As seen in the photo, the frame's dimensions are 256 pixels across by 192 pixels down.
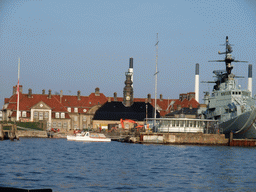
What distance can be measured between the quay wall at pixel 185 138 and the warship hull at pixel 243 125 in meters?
6.06

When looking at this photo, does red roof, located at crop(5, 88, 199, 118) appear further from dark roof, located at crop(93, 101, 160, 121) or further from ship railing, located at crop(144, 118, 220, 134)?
ship railing, located at crop(144, 118, 220, 134)

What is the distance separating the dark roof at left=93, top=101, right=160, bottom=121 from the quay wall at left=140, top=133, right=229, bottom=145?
191 ft

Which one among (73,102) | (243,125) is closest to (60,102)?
(73,102)

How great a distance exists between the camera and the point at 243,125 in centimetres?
7994

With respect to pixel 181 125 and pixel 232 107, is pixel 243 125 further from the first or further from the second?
pixel 181 125

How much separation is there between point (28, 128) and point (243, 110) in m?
57.2

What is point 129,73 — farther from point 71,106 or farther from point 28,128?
point 28,128

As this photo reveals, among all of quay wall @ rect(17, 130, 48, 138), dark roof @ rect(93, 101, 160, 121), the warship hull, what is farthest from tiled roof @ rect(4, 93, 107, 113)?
the warship hull

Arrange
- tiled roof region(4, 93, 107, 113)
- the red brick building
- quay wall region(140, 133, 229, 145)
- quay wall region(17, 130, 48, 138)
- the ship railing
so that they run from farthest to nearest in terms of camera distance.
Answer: tiled roof region(4, 93, 107, 113), the red brick building, quay wall region(17, 130, 48, 138), the ship railing, quay wall region(140, 133, 229, 145)

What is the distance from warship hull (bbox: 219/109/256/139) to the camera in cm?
7775

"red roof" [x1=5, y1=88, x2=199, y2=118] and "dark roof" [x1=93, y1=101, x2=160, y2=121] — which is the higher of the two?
"red roof" [x1=5, y1=88, x2=199, y2=118]

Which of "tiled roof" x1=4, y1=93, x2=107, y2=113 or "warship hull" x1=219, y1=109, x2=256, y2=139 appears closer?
"warship hull" x1=219, y1=109, x2=256, y2=139

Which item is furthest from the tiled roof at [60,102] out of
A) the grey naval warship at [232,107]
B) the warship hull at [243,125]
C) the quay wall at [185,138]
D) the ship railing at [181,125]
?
the warship hull at [243,125]

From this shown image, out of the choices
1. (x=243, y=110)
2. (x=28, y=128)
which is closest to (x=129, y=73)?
(x=28, y=128)
